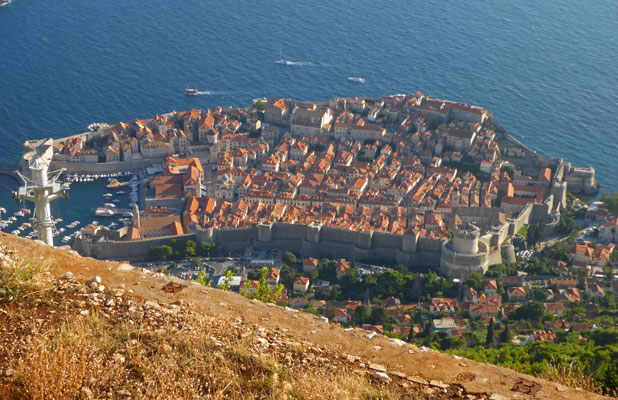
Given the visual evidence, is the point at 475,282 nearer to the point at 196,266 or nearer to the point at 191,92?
the point at 196,266

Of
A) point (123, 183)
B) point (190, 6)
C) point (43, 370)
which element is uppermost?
point (43, 370)

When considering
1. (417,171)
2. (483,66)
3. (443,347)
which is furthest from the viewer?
(483,66)

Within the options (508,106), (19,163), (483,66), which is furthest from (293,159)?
(483,66)

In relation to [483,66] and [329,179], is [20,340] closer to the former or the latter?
[329,179]

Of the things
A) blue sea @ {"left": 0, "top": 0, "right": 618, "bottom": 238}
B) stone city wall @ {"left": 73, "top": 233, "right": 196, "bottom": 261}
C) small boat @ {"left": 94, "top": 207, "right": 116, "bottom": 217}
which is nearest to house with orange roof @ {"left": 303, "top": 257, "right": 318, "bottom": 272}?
stone city wall @ {"left": 73, "top": 233, "right": 196, "bottom": 261}

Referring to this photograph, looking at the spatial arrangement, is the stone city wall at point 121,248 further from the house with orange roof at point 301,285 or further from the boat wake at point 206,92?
the boat wake at point 206,92

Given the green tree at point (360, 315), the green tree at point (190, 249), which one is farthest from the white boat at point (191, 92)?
Result: the green tree at point (360, 315)
